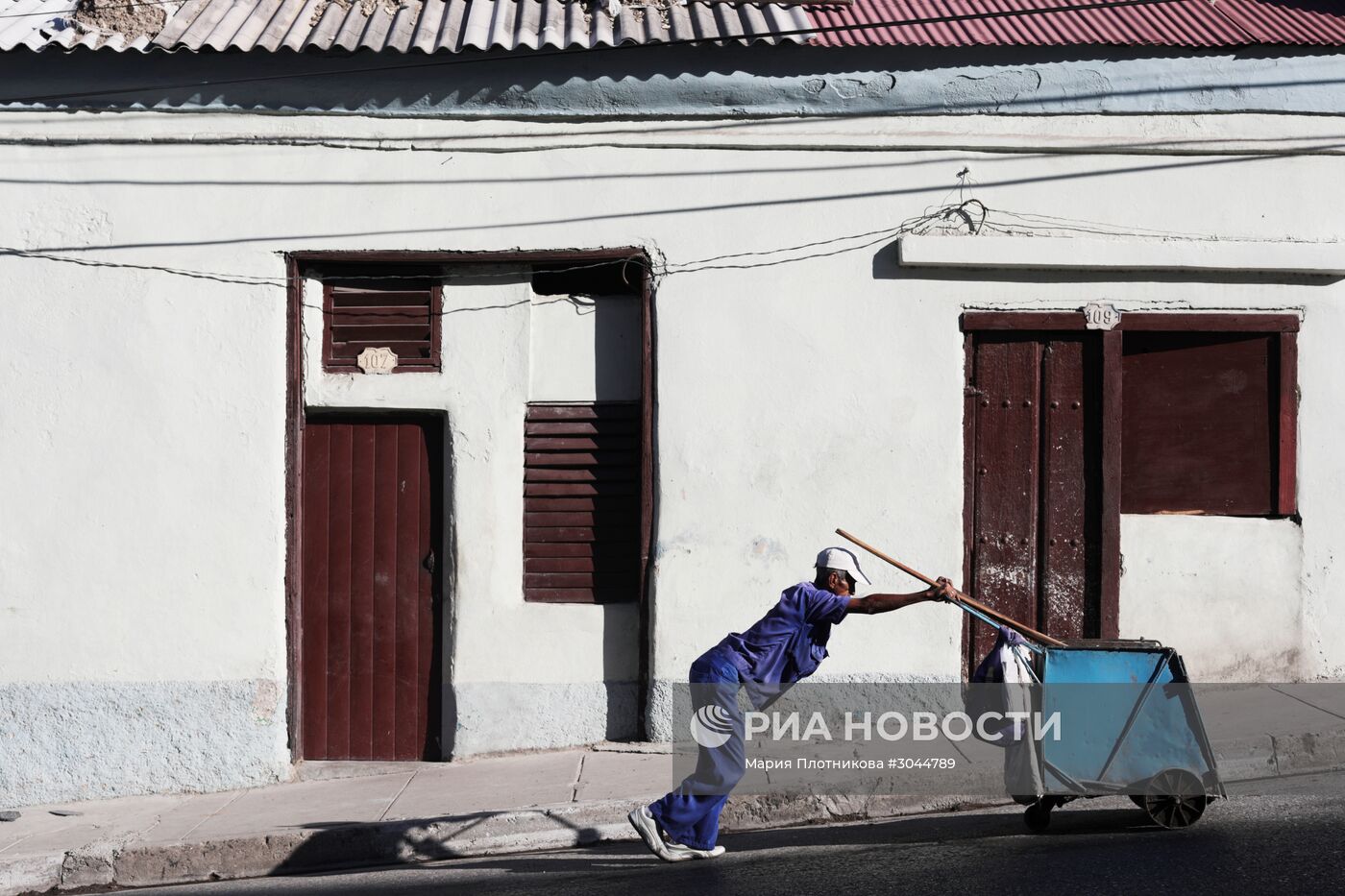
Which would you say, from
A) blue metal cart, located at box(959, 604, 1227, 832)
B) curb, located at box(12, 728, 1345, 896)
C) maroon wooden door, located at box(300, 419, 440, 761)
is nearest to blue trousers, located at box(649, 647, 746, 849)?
curb, located at box(12, 728, 1345, 896)

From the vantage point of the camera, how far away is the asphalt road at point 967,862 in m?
5.14

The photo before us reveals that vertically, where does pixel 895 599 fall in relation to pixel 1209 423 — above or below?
below

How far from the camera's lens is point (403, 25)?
8.13 m

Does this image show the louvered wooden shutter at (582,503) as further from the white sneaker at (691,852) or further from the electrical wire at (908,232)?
the white sneaker at (691,852)

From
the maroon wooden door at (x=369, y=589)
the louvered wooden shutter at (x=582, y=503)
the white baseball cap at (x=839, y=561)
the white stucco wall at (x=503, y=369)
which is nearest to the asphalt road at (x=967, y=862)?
the white baseball cap at (x=839, y=561)

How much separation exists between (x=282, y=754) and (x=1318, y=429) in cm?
691

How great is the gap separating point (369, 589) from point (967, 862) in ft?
14.2

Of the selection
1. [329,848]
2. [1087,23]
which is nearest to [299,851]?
[329,848]

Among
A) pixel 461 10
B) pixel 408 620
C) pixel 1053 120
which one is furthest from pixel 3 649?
pixel 1053 120

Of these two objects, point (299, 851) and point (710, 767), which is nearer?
point (710, 767)

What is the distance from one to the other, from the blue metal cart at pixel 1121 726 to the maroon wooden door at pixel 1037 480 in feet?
7.95

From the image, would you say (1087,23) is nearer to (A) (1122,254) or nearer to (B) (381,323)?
(A) (1122,254)

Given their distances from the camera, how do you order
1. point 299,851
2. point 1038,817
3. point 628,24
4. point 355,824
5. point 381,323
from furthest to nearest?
point 381,323, point 628,24, point 355,824, point 299,851, point 1038,817

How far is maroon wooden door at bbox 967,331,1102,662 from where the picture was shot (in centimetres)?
816
